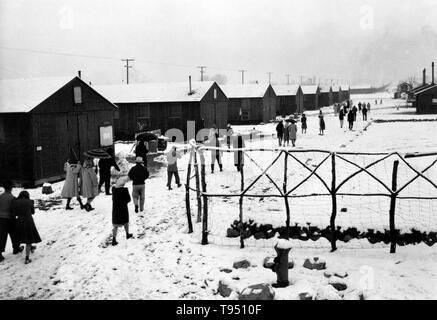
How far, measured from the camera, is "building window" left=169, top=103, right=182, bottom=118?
37.6 m

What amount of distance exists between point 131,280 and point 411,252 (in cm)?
575

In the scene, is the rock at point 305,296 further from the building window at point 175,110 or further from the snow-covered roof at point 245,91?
the snow-covered roof at point 245,91

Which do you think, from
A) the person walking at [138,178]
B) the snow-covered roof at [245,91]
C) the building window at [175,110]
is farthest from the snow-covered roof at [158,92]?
the person walking at [138,178]

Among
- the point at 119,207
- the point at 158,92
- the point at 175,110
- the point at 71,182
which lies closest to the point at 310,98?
the point at 158,92

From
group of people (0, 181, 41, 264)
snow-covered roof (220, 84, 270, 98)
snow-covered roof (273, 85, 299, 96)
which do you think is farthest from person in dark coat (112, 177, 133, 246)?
snow-covered roof (273, 85, 299, 96)

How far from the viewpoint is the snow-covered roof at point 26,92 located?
59.7 ft

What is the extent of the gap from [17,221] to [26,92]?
450 inches

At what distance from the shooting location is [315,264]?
27.5 feet

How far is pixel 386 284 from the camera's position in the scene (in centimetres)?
751

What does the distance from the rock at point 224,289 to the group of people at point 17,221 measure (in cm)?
475

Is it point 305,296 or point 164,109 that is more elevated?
point 164,109

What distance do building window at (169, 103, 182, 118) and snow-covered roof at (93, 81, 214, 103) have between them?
1.49 feet

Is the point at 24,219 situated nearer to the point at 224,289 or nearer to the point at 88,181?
the point at 88,181
